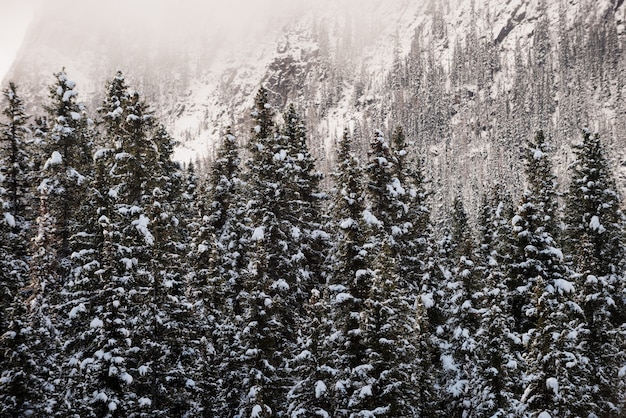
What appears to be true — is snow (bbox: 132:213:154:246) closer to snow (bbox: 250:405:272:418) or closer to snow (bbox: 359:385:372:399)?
snow (bbox: 250:405:272:418)

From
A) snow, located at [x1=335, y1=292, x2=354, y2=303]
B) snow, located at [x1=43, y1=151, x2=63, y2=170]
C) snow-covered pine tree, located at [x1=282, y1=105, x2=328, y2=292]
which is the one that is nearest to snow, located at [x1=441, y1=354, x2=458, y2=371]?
snow-covered pine tree, located at [x1=282, y1=105, x2=328, y2=292]

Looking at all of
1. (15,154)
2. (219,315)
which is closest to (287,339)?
(219,315)

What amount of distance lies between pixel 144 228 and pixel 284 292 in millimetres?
7433

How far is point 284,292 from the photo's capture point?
2609cm

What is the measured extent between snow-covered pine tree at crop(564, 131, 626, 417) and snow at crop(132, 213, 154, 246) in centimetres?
2084

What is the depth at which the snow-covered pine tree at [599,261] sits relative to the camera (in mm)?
24859

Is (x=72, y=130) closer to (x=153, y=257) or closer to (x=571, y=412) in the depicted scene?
(x=153, y=257)

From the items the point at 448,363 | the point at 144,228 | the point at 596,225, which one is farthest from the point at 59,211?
the point at 596,225

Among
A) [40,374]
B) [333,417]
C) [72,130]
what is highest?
[72,130]

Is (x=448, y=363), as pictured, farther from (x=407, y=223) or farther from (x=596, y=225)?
(x=596, y=225)

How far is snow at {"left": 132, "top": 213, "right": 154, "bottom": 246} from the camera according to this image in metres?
23.5

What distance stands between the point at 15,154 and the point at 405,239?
2234cm

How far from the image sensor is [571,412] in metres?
21.6

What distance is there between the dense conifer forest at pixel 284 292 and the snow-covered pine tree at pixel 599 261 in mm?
100
